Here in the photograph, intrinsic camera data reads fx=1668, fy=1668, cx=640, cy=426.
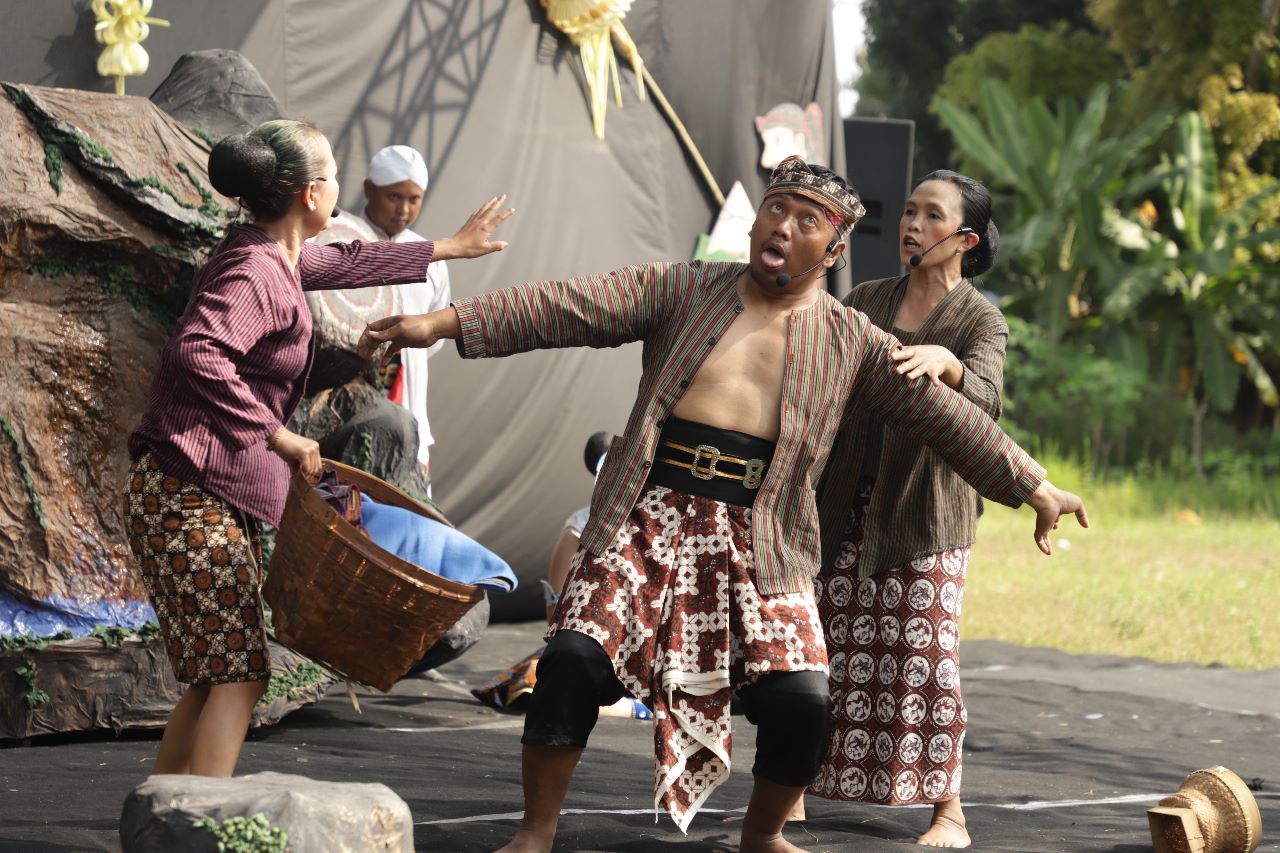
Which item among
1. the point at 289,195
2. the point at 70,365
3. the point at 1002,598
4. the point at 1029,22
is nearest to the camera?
→ the point at 289,195

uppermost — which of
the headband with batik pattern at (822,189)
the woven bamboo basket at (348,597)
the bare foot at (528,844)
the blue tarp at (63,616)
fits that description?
the headband with batik pattern at (822,189)

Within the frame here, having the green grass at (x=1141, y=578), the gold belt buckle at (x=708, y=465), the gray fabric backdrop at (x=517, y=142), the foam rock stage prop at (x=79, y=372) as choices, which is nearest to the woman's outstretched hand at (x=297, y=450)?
the gold belt buckle at (x=708, y=465)

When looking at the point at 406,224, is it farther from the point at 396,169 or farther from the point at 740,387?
the point at 740,387

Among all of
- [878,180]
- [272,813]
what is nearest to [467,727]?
[272,813]

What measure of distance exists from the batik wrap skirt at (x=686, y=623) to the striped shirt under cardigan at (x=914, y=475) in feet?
2.42

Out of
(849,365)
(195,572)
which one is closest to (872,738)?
(849,365)

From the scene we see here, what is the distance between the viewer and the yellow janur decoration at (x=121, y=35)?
257 inches

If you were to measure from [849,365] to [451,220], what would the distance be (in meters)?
4.37

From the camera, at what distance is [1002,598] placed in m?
10.9

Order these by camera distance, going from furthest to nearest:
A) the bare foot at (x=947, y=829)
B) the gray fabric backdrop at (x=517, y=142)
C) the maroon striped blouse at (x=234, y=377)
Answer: the gray fabric backdrop at (x=517, y=142) → the bare foot at (x=947, y=829) → the maroon striped blouse at (x=234, y=377)

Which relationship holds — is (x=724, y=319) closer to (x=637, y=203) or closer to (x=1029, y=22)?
(x=637, y=203)

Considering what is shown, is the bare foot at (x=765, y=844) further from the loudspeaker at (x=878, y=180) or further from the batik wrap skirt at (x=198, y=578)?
the loudspeaker at (x=878, y=180)

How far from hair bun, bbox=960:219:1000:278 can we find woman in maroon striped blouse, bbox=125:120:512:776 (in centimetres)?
191

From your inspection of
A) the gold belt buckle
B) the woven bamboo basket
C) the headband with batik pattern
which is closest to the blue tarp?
the woven bamboo basket
